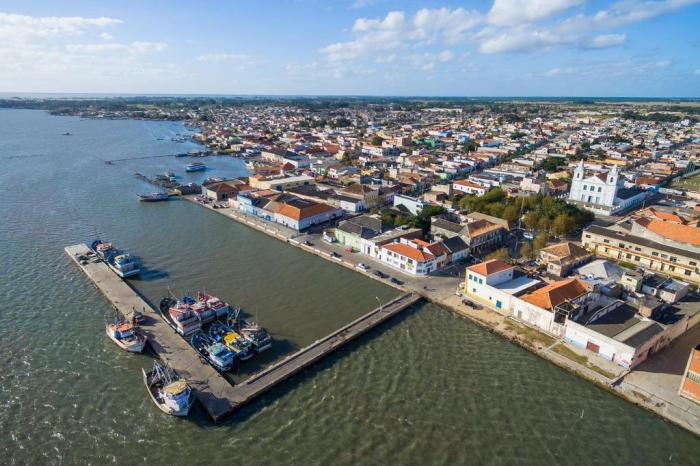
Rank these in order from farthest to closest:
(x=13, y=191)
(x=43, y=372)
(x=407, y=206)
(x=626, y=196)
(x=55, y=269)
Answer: (x=13, y=191) → (x=626, y=196) → (x=407, y=206) → (x=55, y=269) → (x=43, y=372)

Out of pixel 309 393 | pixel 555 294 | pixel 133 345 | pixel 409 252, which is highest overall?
pixel 555 294

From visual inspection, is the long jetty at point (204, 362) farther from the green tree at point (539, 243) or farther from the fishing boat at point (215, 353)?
the green tree at point (539, 243)

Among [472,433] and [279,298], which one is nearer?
[472,433]

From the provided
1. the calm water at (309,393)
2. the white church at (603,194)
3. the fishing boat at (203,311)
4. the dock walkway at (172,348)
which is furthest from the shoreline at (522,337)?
the white church at (603,194)

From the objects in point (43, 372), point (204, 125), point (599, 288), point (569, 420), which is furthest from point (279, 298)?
point (204, 125)

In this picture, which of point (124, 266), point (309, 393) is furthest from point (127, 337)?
point (309, 393)

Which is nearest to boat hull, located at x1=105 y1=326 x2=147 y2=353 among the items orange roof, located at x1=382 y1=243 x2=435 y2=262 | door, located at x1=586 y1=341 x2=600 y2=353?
orange roof, located at x1=382 y1=243 x2=435 y2=262

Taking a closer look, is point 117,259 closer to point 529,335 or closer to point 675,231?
point 529,335

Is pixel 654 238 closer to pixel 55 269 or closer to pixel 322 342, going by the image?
pixel 322 342
